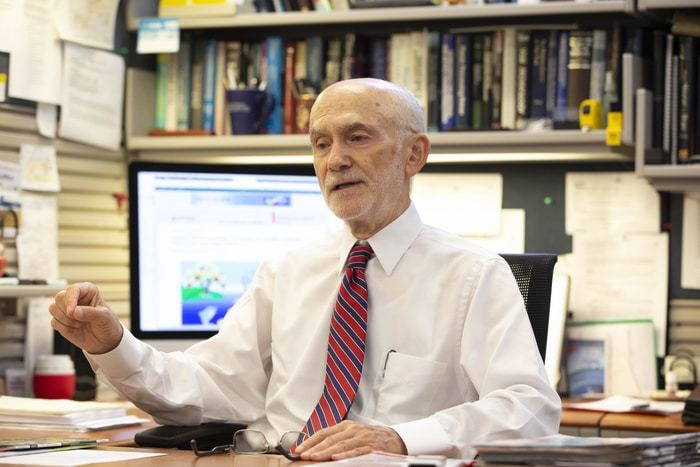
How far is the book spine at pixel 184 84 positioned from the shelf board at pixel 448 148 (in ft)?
0.30

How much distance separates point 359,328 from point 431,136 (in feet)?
3.66

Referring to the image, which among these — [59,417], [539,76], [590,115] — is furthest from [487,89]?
[59,417]

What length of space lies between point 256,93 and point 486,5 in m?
0.66

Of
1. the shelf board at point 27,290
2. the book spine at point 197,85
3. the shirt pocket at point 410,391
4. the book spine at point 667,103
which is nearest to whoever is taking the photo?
the shirt pocket at point 410,391

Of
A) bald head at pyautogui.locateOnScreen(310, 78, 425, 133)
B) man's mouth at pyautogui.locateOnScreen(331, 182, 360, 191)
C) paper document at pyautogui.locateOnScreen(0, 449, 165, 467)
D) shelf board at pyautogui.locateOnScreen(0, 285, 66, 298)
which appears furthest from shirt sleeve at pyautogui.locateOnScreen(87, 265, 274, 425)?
shelf board at pyautogui.locateOnScreen(0, 285, 66, 298)

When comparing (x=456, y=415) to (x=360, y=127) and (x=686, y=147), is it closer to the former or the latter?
(x=360, y=127)

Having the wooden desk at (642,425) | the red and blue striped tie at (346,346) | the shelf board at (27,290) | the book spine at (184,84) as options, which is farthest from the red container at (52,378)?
the wooden desk at (642,425)

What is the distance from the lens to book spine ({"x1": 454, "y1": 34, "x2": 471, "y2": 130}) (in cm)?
303

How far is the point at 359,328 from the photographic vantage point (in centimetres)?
195

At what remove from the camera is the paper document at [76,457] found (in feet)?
5.19

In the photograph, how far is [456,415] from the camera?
1.71m

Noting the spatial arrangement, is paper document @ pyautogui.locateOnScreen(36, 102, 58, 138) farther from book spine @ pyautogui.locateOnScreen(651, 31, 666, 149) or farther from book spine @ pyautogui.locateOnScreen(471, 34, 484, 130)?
book spine @ pyautogui.locateOnScreen(651, 31, 666, 149)

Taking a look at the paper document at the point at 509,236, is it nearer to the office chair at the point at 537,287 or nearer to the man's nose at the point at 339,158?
the office chair at the point at 537,287

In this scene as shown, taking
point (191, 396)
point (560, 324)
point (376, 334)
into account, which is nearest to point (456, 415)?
point (376, 334)
